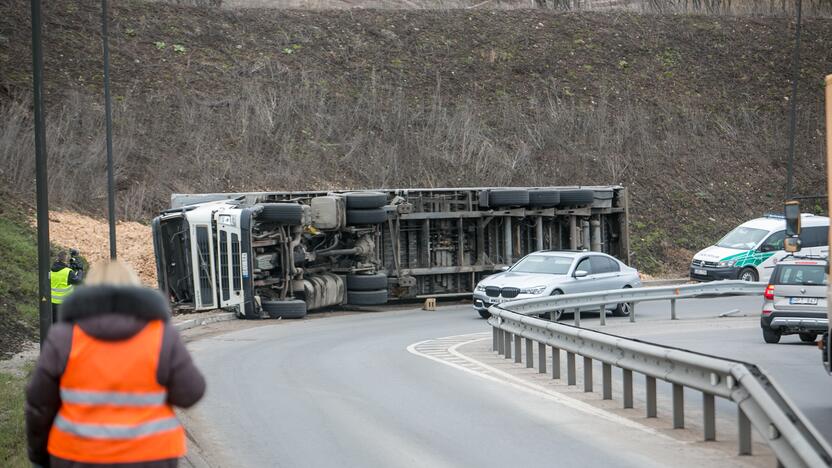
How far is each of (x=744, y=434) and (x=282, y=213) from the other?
622 inches

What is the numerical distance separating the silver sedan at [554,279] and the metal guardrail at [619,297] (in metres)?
0.75

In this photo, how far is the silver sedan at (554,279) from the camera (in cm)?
2316

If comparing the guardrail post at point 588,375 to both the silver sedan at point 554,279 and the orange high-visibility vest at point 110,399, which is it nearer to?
the orange high-visibility vest at point 110,399

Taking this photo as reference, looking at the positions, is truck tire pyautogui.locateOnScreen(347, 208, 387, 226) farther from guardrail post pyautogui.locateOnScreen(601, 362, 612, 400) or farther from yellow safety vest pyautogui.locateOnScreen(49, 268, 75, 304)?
guardrail post pyautogui.locateOnScreen(601, 362, 612, 400)

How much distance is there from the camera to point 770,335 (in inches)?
750

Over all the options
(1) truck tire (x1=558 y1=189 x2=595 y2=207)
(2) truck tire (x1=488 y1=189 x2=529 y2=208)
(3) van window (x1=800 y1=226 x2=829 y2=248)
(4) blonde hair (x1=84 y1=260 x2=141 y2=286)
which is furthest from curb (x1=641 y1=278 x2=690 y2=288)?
(4) blonde hair (x1=84 y1=260 x2=141 y2=286)

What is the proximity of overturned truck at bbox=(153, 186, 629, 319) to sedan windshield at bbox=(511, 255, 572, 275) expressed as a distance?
145 inches

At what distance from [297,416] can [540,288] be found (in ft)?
40.5

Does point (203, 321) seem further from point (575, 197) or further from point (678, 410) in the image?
point (678, 410)

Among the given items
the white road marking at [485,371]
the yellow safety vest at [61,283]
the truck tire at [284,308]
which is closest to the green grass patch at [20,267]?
the yellow safety vest at [61,283]

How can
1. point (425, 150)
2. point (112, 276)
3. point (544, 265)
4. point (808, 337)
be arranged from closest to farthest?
1. point (112, 276)
2. point (808, 337)
3. point (544, 265)
4. point (425, 150)

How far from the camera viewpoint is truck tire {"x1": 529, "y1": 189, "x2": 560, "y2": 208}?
28.9m

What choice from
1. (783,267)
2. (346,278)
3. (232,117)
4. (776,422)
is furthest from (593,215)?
(776,422)

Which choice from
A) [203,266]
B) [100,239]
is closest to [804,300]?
[203,266]
